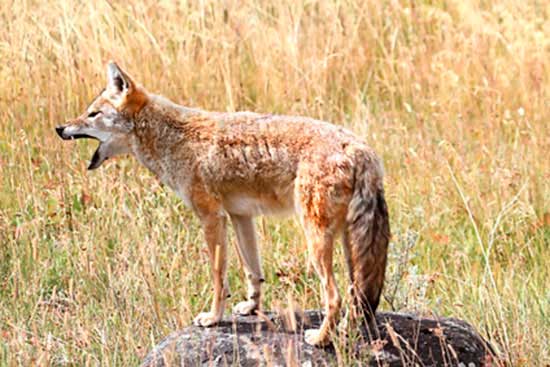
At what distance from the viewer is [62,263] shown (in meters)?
7.34

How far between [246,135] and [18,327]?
155 centimetres

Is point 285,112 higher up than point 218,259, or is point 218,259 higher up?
point 285,112

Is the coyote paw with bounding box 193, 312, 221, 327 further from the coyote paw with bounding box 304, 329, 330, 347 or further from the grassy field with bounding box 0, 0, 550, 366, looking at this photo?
the coyote paw with bounding box 304, 329, 330, 347

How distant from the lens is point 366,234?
536 centimetres

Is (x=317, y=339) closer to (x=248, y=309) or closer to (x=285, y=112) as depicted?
(x=248, y=309)

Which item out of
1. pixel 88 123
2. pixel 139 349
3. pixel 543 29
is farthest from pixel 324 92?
pixel 139 349

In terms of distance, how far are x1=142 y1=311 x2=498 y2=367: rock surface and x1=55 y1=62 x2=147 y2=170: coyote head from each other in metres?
1.22

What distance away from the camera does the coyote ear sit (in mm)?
6355

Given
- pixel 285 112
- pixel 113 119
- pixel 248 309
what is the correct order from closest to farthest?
pixel 248 309 → pixel 113 119 → pixel 285 112

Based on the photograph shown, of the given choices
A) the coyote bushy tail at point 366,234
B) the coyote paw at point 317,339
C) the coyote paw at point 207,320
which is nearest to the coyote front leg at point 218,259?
the coyote paw at point 207,320

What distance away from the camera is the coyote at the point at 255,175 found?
5379 millimetres

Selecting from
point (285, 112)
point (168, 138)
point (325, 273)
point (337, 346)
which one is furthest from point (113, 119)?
point (285, 112)

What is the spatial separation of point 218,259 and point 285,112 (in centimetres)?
372

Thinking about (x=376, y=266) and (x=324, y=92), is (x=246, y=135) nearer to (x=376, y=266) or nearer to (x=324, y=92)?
(x=376, y=266)
